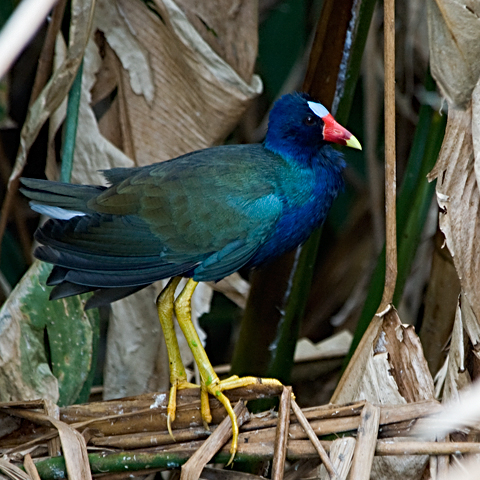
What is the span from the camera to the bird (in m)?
1.51

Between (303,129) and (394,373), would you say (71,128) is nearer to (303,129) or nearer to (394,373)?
(303,129)

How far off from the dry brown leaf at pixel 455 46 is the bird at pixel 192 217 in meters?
0.37

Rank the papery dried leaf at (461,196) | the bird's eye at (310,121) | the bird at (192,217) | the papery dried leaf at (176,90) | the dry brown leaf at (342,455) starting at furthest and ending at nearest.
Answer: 1. the papery dried leaf at (176,90)
2. the bird's eye at (310,121)
3. the bird at (192,217)
4. the papery dried leaf at (461,196)
5. the dry brown leaf at (342,455)

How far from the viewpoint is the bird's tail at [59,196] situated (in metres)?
1.61

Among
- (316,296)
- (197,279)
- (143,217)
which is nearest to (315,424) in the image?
(197,279)

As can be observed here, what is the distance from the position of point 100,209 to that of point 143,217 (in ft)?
0.36

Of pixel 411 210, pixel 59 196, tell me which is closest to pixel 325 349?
pixel 411 210

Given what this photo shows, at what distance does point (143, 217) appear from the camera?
5.18 ft

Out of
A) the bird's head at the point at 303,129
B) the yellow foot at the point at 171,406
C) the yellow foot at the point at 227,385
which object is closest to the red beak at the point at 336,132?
the bird's head at the point at 303,129

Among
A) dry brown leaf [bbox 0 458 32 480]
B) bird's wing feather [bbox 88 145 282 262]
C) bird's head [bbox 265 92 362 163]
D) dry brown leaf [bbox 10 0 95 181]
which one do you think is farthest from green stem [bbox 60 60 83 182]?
dry brown leaf [bbox 0 458 32 480]

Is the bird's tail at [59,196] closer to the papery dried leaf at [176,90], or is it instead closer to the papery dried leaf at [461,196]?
the papery dried leaf at [176,90]

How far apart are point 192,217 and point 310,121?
39 centimetres

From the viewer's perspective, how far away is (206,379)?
1494mm

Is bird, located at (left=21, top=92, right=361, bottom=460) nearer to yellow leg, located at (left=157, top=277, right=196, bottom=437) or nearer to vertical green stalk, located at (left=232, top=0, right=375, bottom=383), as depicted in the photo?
yellow leg, located at (left=157, top=277, right=196, bottom=437)
